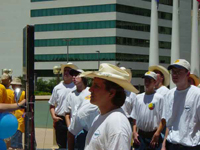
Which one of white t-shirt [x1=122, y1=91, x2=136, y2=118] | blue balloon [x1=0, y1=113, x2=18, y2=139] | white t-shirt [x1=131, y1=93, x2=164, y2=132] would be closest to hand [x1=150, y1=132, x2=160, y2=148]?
white t-shirt [x1=131, y1=93, x2=164, y2=132]

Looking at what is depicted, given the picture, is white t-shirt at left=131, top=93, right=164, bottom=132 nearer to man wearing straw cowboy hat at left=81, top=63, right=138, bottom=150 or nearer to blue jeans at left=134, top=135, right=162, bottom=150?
blue jeans at left=134, top=135, right=162, bottom=150

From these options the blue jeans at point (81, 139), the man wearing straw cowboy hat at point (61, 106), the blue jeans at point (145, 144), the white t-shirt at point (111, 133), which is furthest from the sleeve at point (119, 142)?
the man wearing straw cowboy hat at point (61, 106)

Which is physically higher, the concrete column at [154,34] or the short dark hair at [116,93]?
the concrete column at [154,34]

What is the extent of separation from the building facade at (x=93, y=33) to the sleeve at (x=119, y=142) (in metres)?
84.9

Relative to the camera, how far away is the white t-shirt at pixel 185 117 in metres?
6.37

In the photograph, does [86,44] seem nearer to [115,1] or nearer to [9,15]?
[115,1]

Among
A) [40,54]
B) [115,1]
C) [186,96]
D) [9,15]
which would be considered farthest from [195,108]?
[9,15]

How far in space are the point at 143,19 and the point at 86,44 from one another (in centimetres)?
1255

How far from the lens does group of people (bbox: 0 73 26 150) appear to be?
20.7 ft

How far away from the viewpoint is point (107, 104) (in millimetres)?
4105

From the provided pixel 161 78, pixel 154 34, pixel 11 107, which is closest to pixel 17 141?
pixel 161 78

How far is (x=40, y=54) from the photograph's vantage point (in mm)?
95125

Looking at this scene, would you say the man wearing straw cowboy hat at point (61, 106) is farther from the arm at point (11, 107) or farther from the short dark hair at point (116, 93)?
the short dark hair at point (116, 93)

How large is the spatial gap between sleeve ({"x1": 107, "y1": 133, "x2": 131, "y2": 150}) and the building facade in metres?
84.9
